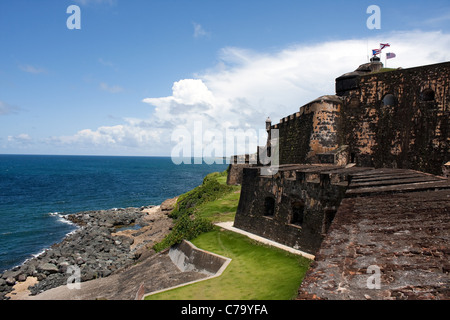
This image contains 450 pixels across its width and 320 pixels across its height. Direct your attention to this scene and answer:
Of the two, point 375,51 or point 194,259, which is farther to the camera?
point 375,51

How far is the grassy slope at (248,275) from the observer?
1238 cm

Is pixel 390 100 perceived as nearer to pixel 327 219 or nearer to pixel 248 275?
pixel 327 219

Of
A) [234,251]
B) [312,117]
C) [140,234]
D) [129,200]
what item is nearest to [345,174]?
[234,251]

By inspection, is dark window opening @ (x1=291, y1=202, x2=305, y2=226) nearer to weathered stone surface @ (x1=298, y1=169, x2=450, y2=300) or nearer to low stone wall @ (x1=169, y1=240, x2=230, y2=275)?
low stone wall @ (x1=169, y1=240, x2=230, y2=275)

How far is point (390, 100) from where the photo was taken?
2002cm

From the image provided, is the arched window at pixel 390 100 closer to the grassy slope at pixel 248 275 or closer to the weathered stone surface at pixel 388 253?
the grassy slope at pixel 248 275

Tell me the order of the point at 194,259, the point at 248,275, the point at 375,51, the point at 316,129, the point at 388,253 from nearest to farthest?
the point at 388,253 < the point at 248,275 < the point at 194,259 < the point at 316,129 < the point at 375,51

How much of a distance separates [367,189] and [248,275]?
760 centimetres

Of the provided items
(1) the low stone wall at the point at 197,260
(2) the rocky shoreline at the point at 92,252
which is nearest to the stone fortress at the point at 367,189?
(1) the low stone wall at the point at 197,260

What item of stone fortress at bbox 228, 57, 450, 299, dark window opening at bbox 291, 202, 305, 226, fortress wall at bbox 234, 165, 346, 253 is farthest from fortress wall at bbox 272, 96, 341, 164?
dark window opening at bbox 291, 202, 305, 226

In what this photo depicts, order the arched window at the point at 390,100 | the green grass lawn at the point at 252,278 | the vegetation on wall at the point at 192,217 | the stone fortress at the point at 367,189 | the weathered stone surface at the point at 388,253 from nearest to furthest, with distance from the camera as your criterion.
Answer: the weathered stone surface at the point at 388,253 < the stone fortress at the point at 367,189 < the green grass lawn at the point at 252,278 < the arched window at the point at 390,100 < the vegetation on wall at the point at 192,217

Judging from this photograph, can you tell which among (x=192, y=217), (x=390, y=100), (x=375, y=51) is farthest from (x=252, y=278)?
(x=375, y=51)

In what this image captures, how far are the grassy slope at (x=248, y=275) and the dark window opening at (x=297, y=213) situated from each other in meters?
2.05
